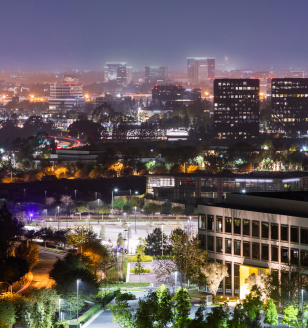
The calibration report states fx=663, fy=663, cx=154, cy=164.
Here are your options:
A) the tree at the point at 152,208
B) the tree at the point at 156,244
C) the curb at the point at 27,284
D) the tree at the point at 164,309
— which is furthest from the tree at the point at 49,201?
the tree at the point at 164,309

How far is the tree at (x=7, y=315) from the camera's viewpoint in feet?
69.9

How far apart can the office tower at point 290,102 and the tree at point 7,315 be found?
9746cm

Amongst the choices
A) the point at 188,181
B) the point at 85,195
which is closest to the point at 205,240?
the point at 188,181

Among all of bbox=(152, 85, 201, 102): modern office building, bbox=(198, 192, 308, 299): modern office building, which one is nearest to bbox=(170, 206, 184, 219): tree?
bbox=(198, 192, 308, 299): modern office building

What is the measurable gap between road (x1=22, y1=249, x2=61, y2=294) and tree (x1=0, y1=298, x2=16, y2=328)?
5.22 m

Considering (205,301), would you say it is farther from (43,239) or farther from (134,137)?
(134,137)

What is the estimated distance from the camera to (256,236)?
2695 centimetres

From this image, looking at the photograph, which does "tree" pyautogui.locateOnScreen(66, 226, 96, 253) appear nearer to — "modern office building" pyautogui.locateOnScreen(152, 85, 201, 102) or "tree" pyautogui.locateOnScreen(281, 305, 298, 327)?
"tree" pyautogui.locateOnScreen(281, 305, 298, 327)

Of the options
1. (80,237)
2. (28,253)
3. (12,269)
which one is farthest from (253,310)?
(80,237)

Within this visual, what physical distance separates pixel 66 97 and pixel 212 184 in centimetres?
11838

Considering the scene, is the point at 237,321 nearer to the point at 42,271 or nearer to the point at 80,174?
the point at 42,271

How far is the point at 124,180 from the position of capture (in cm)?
6506

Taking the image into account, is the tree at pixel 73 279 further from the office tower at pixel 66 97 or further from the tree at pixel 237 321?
the office tower at pixel 66 97

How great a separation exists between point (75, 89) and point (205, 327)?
154 m
